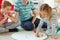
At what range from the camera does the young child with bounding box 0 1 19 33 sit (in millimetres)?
1687

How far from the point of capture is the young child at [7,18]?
1687 millimetres

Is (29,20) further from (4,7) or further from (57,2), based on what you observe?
(57,2)

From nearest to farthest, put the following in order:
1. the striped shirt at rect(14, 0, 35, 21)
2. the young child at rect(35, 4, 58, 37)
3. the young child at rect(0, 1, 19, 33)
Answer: the young child at rect(35, 4, 58, 37)
the young child at rect(0, 1, 19, 33)
the striped shirt at rect(14, 0, 35, 21)

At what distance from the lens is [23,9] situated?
1.81 meters

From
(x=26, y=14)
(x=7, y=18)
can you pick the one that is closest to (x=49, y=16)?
(x=26, y=14)

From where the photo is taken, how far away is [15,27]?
1771 millimetres

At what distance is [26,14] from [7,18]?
247 mm

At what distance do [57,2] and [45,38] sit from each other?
79 cm

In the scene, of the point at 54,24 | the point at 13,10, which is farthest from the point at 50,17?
the point at 13,10

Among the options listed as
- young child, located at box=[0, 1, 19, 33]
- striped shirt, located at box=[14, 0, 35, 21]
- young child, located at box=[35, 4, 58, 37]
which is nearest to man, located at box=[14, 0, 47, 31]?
striped shirt, located at box=[14, 0, 35, 21]

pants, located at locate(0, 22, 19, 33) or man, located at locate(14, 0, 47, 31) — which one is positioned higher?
man, located at locate(14, 0, 47, 31)

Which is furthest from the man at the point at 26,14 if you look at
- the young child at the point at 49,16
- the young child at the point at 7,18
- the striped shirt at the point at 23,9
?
the young child at the point at 49,16

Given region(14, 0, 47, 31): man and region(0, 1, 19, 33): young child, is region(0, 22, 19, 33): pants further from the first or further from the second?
Result: region(14, 0, 47, 31): man

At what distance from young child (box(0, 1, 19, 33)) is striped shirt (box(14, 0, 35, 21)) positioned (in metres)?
0.10
